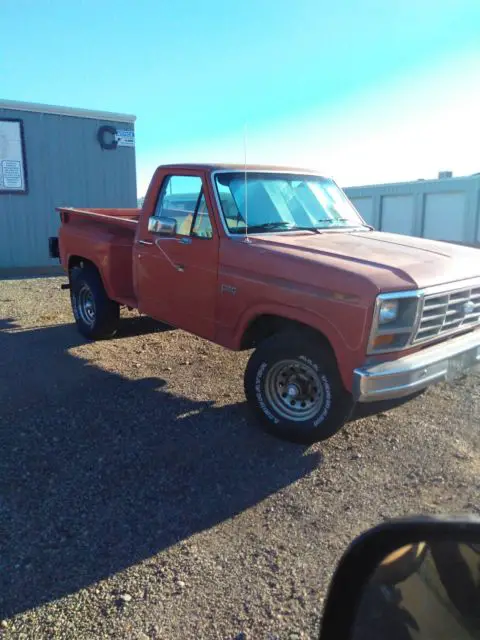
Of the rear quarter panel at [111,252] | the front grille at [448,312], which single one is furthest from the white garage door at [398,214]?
the front grille at [448,312]

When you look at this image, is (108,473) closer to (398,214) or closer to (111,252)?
(111,252)

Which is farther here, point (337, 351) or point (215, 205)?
point (215, 205)

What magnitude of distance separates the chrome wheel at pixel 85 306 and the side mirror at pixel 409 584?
19.7 ft

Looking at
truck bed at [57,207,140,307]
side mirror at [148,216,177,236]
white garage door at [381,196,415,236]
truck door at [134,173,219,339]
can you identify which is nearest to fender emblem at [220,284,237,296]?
truck door at [134,173,219,339]

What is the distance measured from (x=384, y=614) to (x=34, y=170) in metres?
14.4

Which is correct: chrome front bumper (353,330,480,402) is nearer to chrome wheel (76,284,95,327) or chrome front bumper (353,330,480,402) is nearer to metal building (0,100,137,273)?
chrome wheel (76,284,95,327)

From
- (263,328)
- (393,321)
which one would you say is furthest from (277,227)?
(393,321)

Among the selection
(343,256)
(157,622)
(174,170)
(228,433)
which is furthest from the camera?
(174,170)

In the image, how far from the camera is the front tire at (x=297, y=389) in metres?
3.99

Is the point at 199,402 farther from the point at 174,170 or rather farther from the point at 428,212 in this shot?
the point at 428,212

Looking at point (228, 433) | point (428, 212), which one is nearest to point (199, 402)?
point (228, 433)

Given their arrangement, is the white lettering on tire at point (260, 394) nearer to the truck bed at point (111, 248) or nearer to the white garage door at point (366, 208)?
the truck bed at point (111, 248)

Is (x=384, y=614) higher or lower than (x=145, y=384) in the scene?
higher

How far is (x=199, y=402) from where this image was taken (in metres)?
5.12
